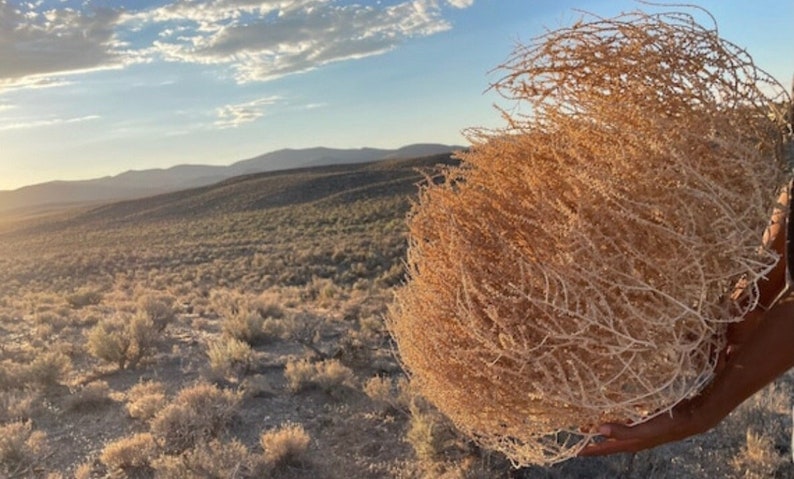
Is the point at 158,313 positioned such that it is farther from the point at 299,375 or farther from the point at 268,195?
the point at 268,195

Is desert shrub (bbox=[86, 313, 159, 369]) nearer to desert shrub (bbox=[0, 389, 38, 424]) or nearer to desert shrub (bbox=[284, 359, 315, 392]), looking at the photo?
desert shrub (bbox=[0, 389, 38, 424])

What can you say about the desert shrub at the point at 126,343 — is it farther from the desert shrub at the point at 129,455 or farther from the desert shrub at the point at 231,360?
the desert shrub at the point at 129,455

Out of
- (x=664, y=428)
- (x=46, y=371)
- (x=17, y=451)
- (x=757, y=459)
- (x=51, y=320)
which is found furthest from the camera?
(x=51, y=320)

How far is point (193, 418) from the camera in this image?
25.4 feet

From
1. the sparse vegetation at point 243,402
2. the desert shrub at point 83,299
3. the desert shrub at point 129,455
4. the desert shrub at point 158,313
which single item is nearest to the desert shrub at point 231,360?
the sparse vegetation at point 243,402

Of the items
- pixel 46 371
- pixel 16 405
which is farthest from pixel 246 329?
pixel 16 405

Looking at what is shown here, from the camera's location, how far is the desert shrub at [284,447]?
7.02 meters

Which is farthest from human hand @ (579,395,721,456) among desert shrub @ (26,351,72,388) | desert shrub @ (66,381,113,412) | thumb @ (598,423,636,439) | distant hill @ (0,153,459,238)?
distant hill @ (0,153,459,238)

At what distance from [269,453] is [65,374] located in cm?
471

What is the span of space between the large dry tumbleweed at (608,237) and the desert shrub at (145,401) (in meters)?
6.47

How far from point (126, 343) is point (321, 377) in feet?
12.4

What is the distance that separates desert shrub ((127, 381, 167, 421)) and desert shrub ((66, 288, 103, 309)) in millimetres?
9347

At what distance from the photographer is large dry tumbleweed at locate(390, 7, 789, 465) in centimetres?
240

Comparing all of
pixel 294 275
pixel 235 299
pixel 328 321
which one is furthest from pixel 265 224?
pixel 328 321
